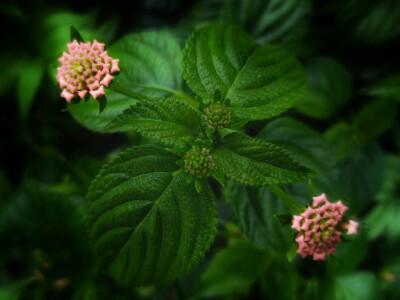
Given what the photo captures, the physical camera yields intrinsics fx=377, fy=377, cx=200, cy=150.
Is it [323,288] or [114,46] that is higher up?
[114,46]

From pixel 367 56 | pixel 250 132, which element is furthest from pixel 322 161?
pixel 367 56

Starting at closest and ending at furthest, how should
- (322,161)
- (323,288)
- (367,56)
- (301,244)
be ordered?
1. (301,244)
2. (322,161)
3. (323,288)
4. (367,56)

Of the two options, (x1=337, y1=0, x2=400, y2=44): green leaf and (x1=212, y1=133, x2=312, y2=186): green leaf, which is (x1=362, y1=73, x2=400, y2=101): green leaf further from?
(x1=212, y1=133, x2=312, y2=186): green leaf

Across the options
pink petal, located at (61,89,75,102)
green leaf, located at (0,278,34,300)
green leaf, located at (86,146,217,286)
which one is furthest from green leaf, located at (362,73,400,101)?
green leaf, located at (0,278,34,300)

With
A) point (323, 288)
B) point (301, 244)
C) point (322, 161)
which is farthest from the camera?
point (323, 288)

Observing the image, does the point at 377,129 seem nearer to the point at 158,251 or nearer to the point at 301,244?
the point at 301,244

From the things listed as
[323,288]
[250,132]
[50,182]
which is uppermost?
[50,182]
